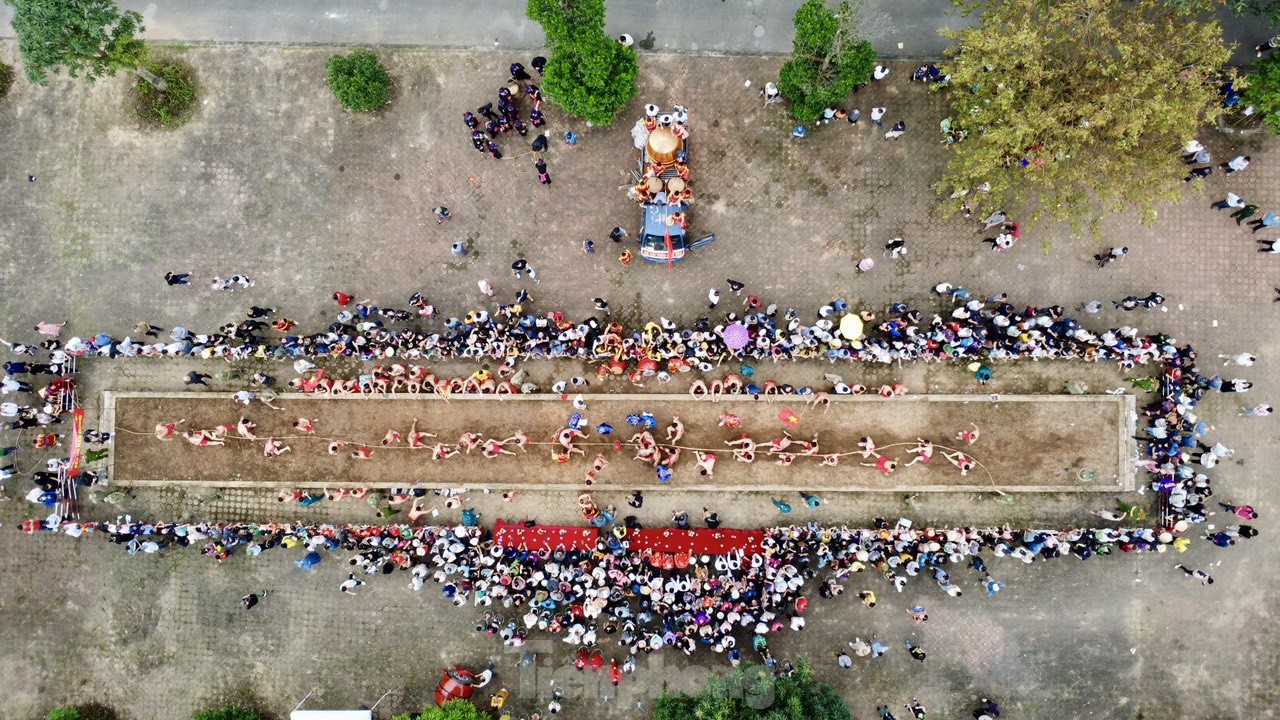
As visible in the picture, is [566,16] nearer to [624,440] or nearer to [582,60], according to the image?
[582,60]

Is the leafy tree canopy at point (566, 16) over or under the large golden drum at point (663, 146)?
over

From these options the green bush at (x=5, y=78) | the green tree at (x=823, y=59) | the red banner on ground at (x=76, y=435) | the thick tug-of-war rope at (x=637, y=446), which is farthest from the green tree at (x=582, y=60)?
the red banner on ground at (x=76, y=435)

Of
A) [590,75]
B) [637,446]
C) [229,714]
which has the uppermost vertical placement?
[590,75]

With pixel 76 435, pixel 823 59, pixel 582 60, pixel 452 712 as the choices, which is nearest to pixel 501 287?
pixel 582 60

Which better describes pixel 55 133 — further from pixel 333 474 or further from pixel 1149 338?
pixel 1149 338

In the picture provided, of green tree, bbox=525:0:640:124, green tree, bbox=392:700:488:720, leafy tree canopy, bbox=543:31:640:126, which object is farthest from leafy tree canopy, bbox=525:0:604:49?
green tree, bbox=392:700:488:720

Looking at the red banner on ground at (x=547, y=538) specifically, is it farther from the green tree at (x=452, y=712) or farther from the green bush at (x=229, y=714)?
the green bush at (x=229, y=714)
